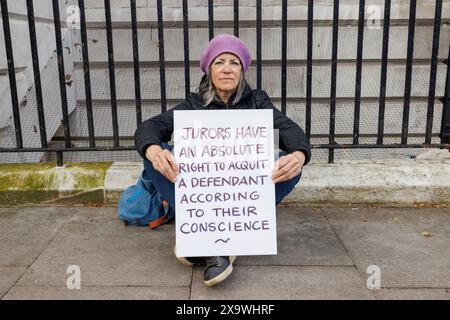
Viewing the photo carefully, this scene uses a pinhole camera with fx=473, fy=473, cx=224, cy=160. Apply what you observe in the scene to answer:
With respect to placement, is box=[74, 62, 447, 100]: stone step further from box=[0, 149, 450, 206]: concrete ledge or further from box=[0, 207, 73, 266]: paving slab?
box=[0, 207, 73, 266]: paving slab

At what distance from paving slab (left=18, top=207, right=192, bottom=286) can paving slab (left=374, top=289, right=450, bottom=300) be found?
98 cm

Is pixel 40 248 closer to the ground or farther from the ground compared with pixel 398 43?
closer to the ground

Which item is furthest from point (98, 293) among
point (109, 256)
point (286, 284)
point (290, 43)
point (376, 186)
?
point (290, 43)

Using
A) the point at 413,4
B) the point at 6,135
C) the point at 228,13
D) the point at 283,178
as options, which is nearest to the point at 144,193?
the point at 283,178

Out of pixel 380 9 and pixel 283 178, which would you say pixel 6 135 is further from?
pixel 380 9

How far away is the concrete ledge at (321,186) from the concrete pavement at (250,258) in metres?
0.10

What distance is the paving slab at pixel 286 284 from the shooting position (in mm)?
2316

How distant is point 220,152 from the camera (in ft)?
8.32

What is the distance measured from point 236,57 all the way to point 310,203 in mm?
1430

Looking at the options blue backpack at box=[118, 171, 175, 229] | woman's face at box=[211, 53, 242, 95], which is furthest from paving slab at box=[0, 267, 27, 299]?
woman's face at box=[211, 53, 242, 95]

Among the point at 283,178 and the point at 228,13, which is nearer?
the point at 283,178

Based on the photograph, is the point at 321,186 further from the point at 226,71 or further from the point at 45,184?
the point at 45,184

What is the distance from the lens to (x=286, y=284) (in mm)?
2428

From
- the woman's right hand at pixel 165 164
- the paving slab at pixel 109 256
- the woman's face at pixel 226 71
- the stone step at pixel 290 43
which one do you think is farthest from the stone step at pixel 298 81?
the woman's right hand at pixel 165 164
